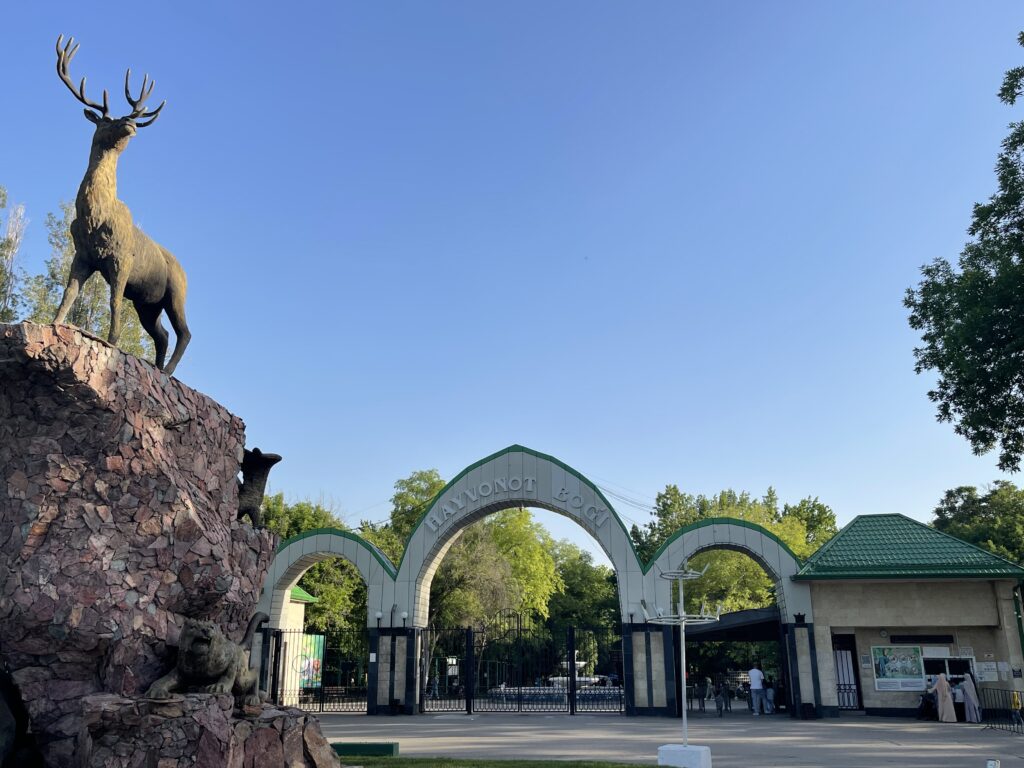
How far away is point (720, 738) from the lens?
16.5 metres

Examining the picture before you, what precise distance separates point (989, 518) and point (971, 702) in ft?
98.2

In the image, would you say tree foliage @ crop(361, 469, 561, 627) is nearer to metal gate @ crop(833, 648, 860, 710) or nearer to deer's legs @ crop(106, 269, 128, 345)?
metal gate @ crop(833, 648, 860, 710)

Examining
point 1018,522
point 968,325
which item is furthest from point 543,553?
point 968,325

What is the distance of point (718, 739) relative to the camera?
53.4 ft

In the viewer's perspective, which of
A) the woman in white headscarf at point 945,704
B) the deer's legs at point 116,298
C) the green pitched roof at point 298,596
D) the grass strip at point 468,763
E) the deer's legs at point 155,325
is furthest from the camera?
the green pitched roof at point 298,596

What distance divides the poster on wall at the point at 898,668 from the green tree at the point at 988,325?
24.2ft

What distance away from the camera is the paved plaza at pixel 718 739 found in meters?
13.1

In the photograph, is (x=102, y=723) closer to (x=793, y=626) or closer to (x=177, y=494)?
(x=177, y=494)

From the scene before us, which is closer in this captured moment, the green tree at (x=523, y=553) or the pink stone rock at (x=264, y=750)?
the pink stone rock at (x=264, y=750)

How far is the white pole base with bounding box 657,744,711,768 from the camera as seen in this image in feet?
36.3

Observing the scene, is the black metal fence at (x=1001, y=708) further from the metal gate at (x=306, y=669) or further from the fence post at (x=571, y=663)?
the metal gate at (x=306, y=669)

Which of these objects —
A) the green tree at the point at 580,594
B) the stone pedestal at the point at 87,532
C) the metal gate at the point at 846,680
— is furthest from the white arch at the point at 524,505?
the green tree at the point at 580,594

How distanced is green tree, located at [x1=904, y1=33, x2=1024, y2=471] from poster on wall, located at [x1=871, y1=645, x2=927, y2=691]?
736cm

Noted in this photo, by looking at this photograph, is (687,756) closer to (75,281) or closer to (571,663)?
(75,281)
